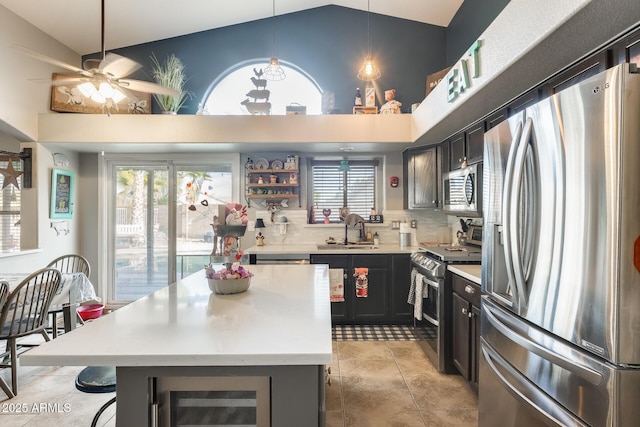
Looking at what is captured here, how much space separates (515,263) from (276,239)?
3.31m

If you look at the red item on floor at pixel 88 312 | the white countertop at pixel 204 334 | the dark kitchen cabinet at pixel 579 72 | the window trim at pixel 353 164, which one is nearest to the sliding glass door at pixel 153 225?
the red item on floor at pixel 88 312

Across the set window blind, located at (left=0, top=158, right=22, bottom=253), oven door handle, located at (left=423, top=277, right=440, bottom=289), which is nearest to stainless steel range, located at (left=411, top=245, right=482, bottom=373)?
oven door handle, located at (left=423, top=277, right=440, bottom=289)

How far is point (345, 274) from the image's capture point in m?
3.71

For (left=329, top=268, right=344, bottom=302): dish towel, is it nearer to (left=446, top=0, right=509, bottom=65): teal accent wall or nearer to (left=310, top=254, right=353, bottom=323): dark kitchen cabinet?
(left=310, top=254, right=353, bottom=323): dark kitchen cabinet

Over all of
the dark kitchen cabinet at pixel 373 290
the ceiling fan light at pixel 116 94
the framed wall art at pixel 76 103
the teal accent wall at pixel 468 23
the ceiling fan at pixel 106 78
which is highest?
the teal accent wall at pixel 468 23

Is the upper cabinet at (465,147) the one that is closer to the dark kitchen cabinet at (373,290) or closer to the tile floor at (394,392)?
the dark kitchen cabinet at (373,290)

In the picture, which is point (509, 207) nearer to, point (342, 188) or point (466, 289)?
point (466, 289)

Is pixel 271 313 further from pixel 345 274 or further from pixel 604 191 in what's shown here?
pixel 345 274

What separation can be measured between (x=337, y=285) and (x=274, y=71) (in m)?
2.67

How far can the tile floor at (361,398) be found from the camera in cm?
208

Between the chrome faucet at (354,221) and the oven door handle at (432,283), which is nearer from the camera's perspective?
the oven door handle at (432,283)

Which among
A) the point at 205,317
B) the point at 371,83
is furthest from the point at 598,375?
the point at 371,83

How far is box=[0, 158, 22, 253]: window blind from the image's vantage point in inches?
145

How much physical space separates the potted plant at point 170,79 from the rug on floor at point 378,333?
319 centimetres
